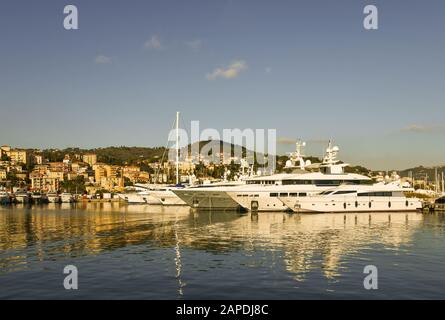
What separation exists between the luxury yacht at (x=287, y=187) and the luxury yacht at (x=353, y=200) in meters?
1.51

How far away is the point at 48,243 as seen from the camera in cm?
3794

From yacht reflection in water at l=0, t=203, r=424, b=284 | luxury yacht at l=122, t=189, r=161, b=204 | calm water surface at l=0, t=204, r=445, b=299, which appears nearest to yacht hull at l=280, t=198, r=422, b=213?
yacht reflection in water at l=0, t=203, r=424, b=284

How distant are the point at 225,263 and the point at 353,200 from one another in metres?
46.7

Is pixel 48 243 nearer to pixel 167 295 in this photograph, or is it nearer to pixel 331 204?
pixel 167 295

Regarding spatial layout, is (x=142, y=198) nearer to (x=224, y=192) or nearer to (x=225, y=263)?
(x=224, y=192)

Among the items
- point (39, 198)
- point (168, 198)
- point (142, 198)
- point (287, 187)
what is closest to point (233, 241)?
point (287, 187)

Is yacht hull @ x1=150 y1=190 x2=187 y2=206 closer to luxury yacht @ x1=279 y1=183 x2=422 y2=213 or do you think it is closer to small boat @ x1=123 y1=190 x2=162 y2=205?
small boat @ x1=123 y1=190 x2=162 y2=205

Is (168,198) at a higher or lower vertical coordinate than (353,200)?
lower

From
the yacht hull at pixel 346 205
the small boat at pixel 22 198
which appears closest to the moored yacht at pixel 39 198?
the small boat at pixel 22 198

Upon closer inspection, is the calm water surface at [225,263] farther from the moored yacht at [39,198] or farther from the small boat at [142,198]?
the moored yacht at [39,198]

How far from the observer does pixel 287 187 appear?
72625 millimetres

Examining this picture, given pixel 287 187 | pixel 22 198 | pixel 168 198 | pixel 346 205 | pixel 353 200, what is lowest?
pixel 22 198

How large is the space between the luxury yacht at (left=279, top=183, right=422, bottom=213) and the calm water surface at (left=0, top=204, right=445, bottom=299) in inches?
839

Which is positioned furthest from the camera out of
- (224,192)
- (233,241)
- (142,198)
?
(142,198)
